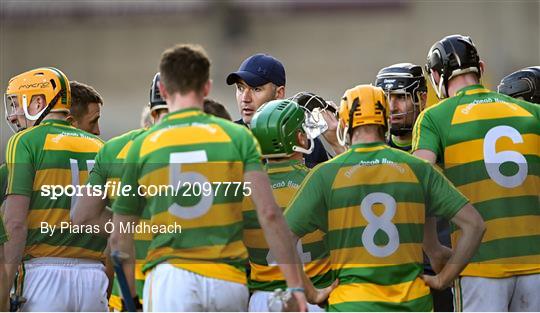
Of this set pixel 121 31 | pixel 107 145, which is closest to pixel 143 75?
pixel 121 31

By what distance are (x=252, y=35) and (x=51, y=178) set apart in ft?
66.6

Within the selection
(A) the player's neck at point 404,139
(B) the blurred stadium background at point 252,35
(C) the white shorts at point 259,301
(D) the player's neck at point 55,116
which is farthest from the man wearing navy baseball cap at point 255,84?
(B) the blurred stadium background at point 252,35

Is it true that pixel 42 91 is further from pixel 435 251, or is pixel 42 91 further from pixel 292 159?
pixel 435 251

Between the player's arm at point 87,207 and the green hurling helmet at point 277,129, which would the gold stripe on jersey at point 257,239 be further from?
the player's arm at point 87,207

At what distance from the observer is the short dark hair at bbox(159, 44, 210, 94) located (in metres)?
6.03

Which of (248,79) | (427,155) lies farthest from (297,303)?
(248,79)

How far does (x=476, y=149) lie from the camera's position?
709 cm

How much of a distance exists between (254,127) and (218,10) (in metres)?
21.6

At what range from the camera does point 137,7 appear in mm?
29969

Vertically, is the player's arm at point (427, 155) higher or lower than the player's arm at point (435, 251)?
higher

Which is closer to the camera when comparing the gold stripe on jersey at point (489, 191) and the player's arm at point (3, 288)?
the player's arm at point (3, 288)

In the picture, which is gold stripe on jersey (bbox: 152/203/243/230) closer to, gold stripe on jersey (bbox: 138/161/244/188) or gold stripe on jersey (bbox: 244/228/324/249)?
gold stripe on jersey (bbox: 138/161/244/188)

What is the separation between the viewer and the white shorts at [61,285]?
796cm

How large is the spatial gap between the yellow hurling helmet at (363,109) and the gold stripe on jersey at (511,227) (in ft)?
3.09
